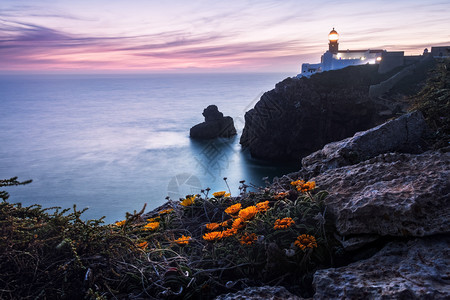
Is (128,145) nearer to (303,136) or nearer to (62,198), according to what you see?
(62,198)

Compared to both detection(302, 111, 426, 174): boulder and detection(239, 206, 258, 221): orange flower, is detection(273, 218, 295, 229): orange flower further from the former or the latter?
detection(302, 111, 426, 174): boulder

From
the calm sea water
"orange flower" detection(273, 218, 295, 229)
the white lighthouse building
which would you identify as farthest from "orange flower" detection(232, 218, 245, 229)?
the white lighthouse building

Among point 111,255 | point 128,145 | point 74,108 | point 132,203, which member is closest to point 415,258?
point 111,255

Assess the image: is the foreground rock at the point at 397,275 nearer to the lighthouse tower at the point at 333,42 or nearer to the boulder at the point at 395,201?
the boulder at the point at 395,201

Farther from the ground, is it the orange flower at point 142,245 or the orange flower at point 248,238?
the orange flower at point 248,238

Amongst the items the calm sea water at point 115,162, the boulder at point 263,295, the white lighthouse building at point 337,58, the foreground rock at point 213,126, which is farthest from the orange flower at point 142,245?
the white lighthouse building at point 337,58

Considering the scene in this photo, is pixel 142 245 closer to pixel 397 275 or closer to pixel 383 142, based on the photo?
pixel 397 275

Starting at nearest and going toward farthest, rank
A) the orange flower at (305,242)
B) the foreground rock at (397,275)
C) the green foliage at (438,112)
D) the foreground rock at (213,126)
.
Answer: the foreground rock at (397,275), the orange flower at (305,242), the green foliage at (438,112), the foreground rock at (213,126)

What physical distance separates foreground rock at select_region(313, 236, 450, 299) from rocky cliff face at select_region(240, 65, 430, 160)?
29.3m

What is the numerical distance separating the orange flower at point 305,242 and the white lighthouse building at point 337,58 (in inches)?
1897

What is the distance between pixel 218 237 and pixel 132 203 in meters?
24.1

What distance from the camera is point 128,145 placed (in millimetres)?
45125

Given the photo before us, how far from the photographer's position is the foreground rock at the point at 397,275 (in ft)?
5.16

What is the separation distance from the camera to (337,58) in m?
50.2
